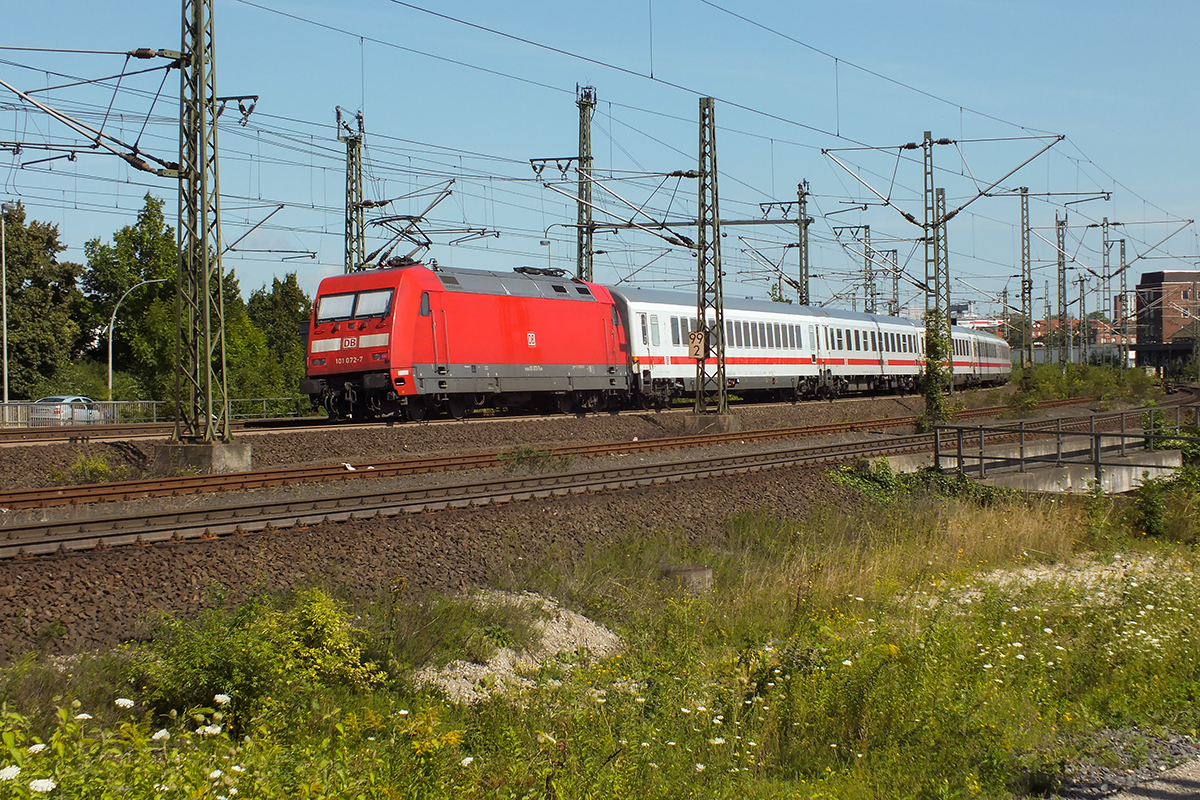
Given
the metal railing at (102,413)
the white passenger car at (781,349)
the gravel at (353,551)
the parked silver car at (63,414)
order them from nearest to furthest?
1. the gravel at (353,551)
2. the white passenger car at (781,349)
3. the metal railing at (102,413)
4. the parked silver car at (63,414)

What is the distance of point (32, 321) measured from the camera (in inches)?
1971

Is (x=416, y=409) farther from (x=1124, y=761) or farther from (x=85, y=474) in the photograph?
(x=1124, y=761)

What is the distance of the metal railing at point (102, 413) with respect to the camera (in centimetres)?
3322

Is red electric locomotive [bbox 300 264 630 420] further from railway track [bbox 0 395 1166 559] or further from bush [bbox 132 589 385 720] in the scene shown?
bush [bbox 132 589 385 720]

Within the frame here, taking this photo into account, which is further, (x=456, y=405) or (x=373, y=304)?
(x=456, y=405)

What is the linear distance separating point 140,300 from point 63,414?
765 inches

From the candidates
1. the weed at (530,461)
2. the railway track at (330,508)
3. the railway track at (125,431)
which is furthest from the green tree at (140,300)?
the railway track at (330,508)

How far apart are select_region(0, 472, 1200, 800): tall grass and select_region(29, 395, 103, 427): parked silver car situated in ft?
92.5

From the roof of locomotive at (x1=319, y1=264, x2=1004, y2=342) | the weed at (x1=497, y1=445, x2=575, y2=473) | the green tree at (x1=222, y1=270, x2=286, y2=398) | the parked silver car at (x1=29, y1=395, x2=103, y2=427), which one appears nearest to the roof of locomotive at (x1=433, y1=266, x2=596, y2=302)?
the roof of locomotive at (x1=319, y1=264, x2=1004, y2=342)

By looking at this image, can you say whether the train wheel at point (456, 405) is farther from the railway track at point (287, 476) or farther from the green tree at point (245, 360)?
the green tree at point (245, 360)

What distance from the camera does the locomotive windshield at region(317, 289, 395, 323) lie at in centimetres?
2303

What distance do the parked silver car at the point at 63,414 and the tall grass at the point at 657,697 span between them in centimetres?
2818

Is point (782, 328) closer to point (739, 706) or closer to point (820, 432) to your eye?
point (820, 432)

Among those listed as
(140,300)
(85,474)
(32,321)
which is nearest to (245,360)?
(140,300)
